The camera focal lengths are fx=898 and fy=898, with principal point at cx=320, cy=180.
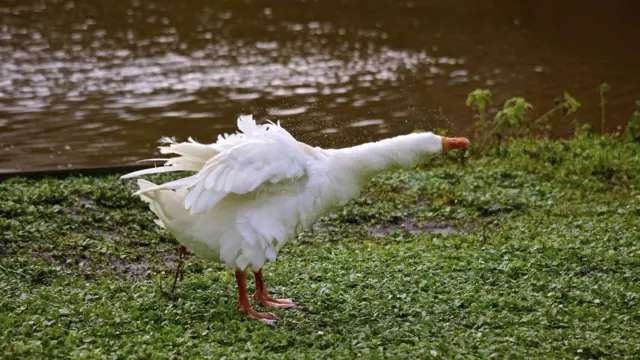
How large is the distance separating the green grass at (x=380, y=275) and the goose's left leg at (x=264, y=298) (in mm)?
102

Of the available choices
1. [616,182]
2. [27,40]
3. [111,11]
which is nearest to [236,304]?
[616,182]

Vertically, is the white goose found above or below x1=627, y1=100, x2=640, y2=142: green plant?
above

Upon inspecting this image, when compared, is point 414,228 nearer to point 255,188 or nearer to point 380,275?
point 380,275

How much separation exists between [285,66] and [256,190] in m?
9.55

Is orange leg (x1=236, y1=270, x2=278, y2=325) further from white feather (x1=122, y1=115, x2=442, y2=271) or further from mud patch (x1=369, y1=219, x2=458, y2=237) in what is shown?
mud patch (x1=369, y1=219, x2=458, y2=237)

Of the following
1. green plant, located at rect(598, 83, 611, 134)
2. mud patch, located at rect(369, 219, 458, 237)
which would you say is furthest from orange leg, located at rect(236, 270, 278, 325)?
green plant, located at rect(598, 83, 611, 134)

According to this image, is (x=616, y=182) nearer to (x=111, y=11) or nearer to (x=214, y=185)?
(x=214, y=185)

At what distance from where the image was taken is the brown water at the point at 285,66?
12070 millimetres

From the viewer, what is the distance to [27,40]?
16.6 m

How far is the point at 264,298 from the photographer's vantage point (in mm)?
5820

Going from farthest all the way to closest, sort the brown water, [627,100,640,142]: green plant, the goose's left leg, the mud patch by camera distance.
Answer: the brown water, [627,100,640,142]: green plant, the mud patch, the goose's left leg

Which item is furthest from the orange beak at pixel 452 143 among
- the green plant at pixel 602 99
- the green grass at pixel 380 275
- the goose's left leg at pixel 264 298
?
the green plant at pixel 602 99

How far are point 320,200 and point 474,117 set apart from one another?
732 centimetres

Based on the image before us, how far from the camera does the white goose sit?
5.38 m
